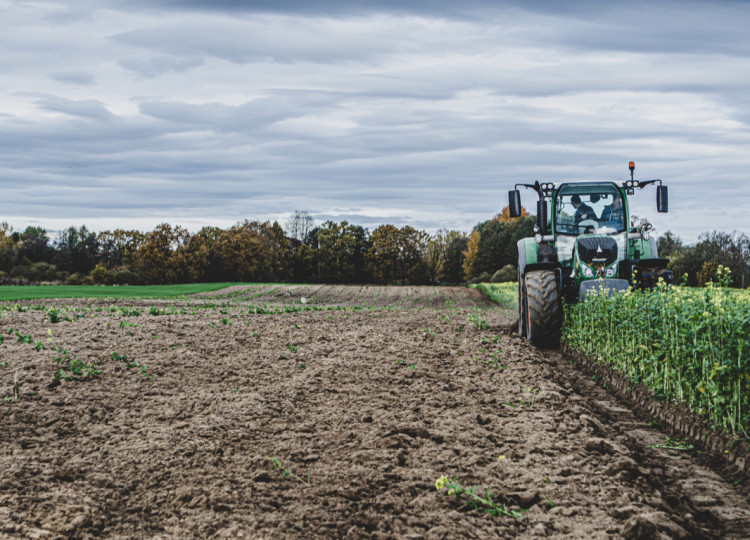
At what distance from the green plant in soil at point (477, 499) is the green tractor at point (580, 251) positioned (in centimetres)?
734

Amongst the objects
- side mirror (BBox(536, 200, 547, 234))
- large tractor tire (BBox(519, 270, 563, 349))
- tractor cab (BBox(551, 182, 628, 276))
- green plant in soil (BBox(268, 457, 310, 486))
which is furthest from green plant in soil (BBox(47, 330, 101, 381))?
tractor cab (BBox(551, 182, 628, 276))

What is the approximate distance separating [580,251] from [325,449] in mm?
7790

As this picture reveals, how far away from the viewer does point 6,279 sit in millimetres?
54219

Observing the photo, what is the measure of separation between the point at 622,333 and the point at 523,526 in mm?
5362

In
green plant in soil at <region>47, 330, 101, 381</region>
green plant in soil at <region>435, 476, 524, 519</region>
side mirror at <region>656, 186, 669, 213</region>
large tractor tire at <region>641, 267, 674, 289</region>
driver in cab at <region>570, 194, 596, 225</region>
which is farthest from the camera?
driver in cab at <region>570, 194, 596, 225</region>

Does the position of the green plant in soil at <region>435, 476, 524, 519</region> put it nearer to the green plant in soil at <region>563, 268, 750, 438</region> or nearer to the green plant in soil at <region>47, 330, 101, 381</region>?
the green plant in soil at <region>563, 268, 750, 438</region>

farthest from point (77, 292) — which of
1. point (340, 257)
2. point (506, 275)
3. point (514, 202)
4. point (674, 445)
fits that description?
point (674, 445)

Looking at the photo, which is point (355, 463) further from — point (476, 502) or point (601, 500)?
point (601, 500)

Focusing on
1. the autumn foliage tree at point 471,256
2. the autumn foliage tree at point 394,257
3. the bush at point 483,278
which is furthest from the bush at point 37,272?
the autumn foliage tree at point 471,256

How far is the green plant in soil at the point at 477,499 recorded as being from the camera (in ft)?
14.9

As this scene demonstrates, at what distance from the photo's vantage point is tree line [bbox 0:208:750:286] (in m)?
63.4

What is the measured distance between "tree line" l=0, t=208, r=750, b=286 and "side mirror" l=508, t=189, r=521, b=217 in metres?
48.3

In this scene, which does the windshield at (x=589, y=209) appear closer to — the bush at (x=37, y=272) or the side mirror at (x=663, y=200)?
the side mirror at (x=663, y=200)

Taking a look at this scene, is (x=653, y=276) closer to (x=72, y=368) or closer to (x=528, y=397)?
(x=528, y=397)
